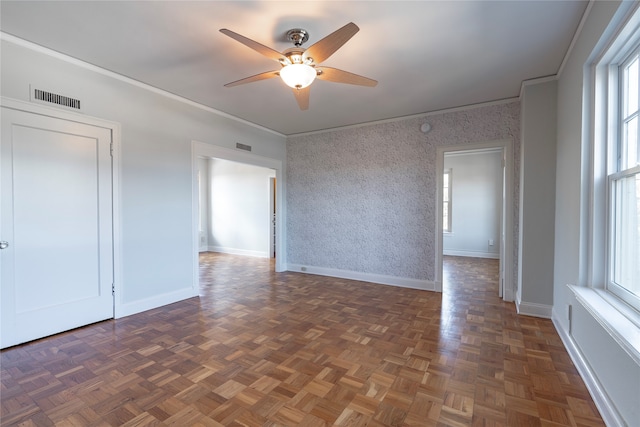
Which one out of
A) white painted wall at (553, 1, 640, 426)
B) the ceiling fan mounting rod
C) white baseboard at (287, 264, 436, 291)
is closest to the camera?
white painted wall at (553, 1, 640, 426)

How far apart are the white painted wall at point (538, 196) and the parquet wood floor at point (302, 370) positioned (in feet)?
1.07

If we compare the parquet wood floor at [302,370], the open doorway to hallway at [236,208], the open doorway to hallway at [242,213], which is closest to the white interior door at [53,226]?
the parquet wood floor at [302,370]

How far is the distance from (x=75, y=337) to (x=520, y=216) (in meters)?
4.76

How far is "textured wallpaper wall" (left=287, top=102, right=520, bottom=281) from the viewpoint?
405cm

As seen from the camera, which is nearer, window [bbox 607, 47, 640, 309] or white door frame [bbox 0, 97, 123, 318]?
window [bbox 607, 47, 640, 309]

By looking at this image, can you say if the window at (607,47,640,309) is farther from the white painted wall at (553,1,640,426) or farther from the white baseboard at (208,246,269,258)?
the white baseboard at (208,246,269,258)

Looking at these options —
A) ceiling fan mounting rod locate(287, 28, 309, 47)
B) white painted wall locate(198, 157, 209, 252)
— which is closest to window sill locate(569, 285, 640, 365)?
ceiling fan mounting rod locate(287, 28, 309, 47)

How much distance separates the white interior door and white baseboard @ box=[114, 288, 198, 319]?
4.2 inches

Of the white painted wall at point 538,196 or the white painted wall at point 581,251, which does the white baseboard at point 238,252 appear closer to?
the white painted wall at point 538,196

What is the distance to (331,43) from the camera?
1.91 m

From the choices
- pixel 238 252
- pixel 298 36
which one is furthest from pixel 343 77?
pixel 238 252

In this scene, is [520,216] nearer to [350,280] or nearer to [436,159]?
[436,159]

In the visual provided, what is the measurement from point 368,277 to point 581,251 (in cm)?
294

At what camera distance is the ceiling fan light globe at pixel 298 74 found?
209cm
